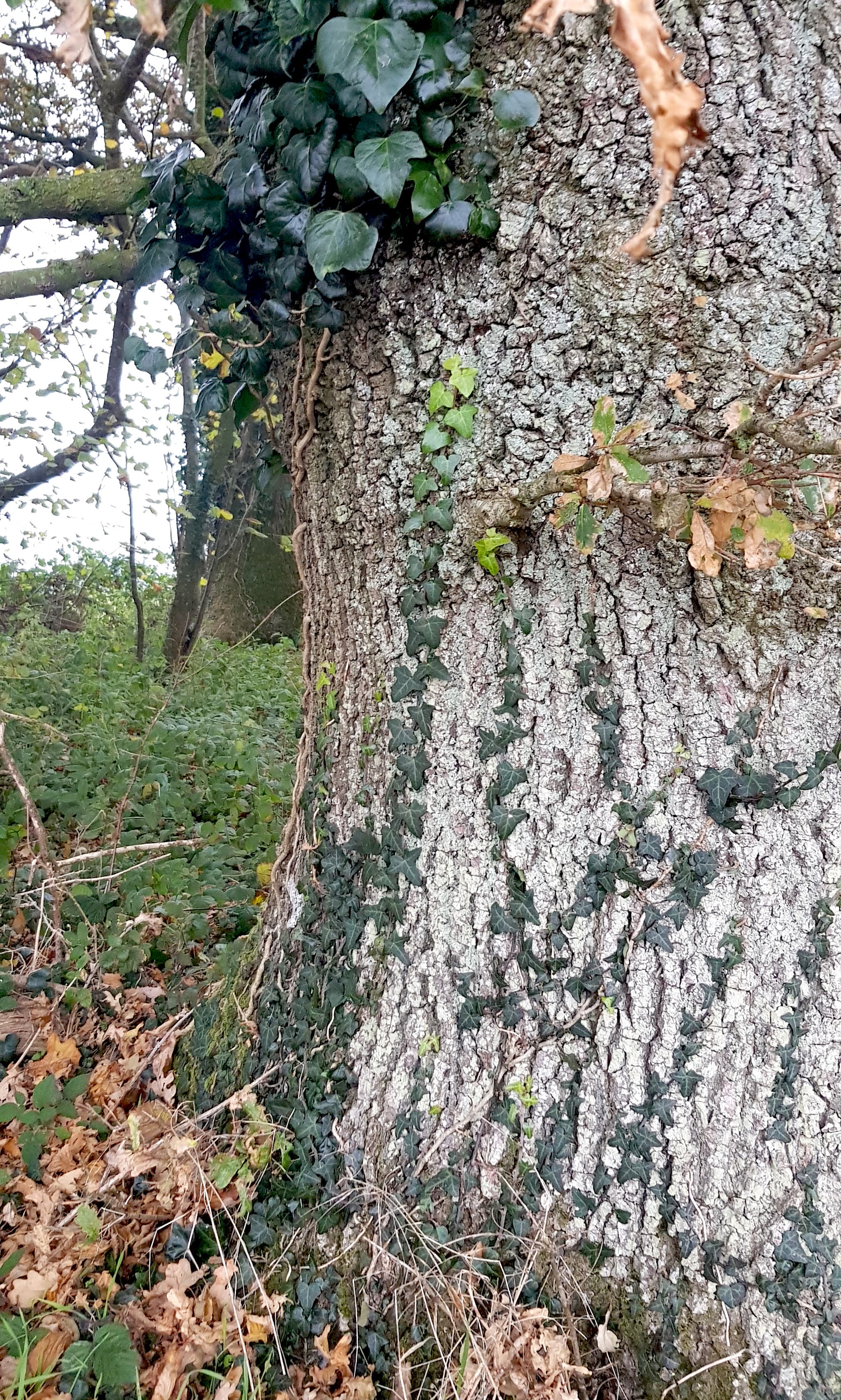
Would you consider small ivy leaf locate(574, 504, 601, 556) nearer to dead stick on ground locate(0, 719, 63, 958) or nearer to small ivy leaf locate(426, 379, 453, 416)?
small ivy leaf locate(426, 379, 453, 416)

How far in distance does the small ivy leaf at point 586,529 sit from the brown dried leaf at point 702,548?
0.17 meters

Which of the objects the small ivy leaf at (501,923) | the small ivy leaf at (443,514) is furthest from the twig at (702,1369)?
the small ivy leaf at (443,514)

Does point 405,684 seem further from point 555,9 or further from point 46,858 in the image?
point 46,858

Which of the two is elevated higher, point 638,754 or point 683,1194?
point 638,754

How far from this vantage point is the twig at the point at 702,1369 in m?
1.39

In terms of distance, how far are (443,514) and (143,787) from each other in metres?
2.30

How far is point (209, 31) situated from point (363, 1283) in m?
2.75

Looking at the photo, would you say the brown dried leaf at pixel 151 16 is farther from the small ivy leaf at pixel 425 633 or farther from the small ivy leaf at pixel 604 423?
the small ivy leaf at pixel 425 633

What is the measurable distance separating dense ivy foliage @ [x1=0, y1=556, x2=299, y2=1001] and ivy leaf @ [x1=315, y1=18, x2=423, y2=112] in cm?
211

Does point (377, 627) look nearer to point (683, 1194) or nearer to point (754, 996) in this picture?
point (754, 996)

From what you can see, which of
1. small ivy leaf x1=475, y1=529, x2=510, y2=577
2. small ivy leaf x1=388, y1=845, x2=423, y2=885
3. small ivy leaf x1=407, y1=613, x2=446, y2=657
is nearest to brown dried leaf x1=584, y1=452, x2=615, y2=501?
small ivy leaf x1=475, y1=529, x2=510, y2=577

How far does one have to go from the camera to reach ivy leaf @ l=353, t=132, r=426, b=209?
1421 mm

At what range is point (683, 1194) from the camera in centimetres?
146

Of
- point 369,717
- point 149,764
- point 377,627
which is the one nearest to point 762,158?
point 377,627
